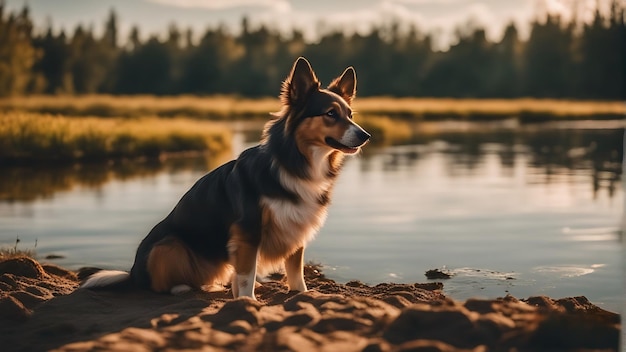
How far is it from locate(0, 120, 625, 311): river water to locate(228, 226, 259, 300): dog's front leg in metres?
2.00

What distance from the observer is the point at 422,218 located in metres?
13.0

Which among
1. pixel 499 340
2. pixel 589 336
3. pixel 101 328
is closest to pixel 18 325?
pixel 101 328

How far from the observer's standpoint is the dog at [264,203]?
6.84m

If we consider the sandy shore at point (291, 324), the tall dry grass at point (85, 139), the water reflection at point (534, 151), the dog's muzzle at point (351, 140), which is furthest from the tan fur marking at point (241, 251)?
the tall dry grass at point (85, 139)

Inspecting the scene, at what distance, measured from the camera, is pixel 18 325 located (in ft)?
20.5

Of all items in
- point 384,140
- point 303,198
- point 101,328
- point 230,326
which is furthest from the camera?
point 384,140

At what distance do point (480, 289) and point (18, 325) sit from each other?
4.30 metres

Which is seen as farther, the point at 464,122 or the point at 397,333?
the point at 464,122

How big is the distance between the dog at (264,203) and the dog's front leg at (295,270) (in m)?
0.02

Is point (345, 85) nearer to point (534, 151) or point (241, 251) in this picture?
point (241, 251)

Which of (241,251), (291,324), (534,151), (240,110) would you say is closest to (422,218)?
(241,251)

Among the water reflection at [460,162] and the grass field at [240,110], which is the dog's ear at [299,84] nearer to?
the water reflection at [460,162]

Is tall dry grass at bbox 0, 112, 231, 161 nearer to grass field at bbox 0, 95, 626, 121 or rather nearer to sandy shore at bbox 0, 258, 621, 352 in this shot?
sandy shore at bbox 0, 258, 621, 352

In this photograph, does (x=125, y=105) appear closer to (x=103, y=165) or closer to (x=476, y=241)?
(x=103, y=165)
